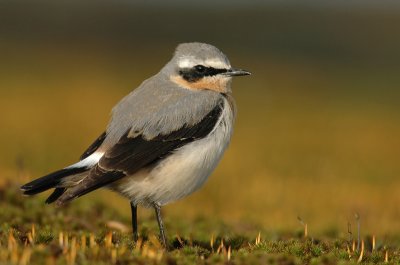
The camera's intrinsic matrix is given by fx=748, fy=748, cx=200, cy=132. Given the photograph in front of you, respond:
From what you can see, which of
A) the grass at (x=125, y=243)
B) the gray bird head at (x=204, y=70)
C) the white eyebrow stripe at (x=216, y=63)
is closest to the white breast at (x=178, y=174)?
the grass at (x=125, y=243)

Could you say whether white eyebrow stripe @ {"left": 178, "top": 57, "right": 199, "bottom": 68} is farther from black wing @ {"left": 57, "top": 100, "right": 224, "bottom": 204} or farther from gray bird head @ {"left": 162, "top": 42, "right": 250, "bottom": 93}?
black wing @ {"left": 57, "top": 100, "right": 224, "bottom": 204}

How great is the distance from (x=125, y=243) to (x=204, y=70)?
2742mm

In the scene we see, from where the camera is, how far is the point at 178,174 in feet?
31.2

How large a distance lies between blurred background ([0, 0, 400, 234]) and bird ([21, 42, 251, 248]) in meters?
3.01

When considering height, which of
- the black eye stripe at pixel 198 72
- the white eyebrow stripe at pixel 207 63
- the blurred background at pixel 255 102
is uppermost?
the white eyebrow stripe at pixel 207 63

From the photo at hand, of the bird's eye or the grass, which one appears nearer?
the grass

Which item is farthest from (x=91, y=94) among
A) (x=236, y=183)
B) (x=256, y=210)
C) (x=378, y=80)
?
(x=378, y=80)

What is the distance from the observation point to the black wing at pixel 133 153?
9.14 meters

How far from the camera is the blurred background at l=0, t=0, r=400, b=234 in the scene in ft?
57.8

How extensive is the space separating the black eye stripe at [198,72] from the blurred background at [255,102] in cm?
317

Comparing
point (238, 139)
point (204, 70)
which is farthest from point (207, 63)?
point (238, 139)

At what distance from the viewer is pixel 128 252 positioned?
816 centimetres

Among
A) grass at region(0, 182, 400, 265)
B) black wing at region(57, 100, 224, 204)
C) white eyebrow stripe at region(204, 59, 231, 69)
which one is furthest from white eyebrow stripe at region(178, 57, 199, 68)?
grass at region(0, 182, 400, 265)

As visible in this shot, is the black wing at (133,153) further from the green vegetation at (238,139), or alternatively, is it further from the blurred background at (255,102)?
the blurred background at (255,102)
